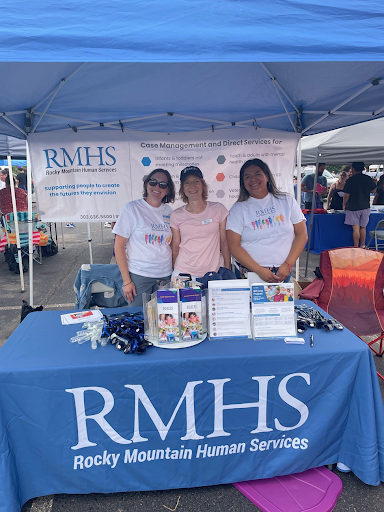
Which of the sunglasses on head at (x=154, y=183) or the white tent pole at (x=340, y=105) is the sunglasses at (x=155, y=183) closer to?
the sunglasses on head at (x=154, y=183)

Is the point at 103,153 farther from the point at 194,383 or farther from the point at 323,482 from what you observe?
the point at 323,482

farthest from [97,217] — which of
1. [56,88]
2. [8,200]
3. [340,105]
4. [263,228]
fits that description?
[8,200]

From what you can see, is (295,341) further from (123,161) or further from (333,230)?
(333,230)

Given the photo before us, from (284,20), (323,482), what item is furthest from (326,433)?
(284,20)

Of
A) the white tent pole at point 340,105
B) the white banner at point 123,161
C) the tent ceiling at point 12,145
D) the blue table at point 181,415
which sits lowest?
the blue table at point 181,415

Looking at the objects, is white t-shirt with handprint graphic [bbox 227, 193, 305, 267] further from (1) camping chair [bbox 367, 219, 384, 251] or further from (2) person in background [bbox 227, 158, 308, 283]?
(1) camping chair [bbox 367, 219, 384, 251]

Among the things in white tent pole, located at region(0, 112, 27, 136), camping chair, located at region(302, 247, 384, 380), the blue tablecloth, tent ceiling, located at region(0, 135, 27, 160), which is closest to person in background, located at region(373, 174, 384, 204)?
the blue tablecloth

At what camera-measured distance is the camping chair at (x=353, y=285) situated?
2842 mm

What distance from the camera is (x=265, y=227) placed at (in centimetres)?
226

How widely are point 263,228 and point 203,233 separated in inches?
15.4

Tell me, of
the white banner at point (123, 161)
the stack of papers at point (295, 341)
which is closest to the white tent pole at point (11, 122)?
the white banner at point (123, 161)

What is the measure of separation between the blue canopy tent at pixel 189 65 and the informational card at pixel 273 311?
95 centimetres

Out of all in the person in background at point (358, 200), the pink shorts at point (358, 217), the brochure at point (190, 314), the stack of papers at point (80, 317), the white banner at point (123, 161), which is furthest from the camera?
the pink shorts at point (358, 217)

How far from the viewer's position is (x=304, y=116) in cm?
331
